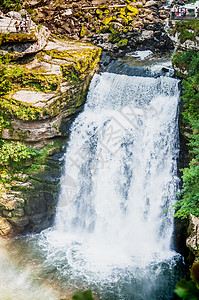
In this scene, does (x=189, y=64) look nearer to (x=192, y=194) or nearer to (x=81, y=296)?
(x=192, y=194)

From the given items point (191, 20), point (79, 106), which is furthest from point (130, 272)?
point (191, 20)

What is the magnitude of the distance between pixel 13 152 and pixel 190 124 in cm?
822

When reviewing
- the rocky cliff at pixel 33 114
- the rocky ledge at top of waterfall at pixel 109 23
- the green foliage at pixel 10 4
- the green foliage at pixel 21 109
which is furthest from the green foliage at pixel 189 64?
the green foliage at pixel 10 4

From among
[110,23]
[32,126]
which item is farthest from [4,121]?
[110,23]

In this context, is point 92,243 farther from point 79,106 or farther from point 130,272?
point 79,106

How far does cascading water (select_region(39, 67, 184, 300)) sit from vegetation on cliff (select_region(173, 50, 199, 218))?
2.29 ft

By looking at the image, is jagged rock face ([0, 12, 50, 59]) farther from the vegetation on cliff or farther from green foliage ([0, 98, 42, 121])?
the vegetation on cliff

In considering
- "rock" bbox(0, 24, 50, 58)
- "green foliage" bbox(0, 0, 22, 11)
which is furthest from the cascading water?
"green foliage" bbox(0, 0, 22, 11)

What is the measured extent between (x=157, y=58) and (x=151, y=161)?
24.6 feet

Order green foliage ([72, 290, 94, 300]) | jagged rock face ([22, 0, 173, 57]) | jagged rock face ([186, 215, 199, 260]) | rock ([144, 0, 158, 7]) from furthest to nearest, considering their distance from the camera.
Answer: rock ([144, 0, 158, 7]) → jagged rock face ([22, 0, 173, 57]) → jagged rock face ([186, 215, 199, 260]) → green foliage ([72, 290, 94, 300])

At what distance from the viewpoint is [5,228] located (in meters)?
13.3

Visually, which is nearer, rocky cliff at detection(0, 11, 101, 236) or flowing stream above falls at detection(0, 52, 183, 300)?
flowing stream above falls at detection(0, 52, 183, 300)

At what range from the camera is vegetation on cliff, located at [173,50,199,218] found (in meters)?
9.66

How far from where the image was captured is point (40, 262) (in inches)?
460
